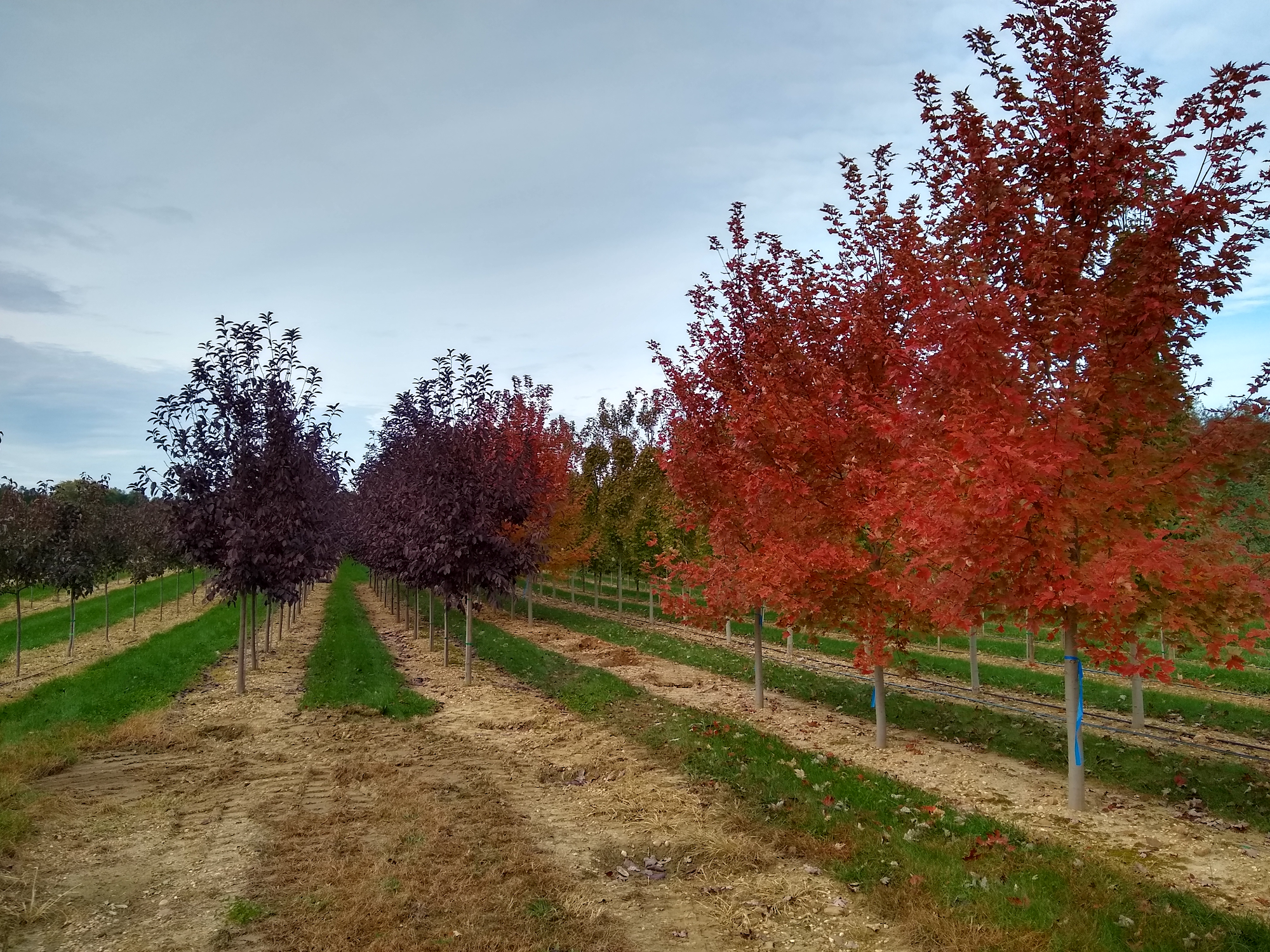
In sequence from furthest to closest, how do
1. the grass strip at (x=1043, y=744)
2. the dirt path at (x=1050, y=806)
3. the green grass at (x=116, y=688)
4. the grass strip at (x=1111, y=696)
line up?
the grass strip at (x=1111, y=696) → the green grass at (x=116, y=688) → the grass strip at (x=1043, y=744) → the dirt path at (x=1050, y=806)

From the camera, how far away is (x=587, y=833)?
754 centimetres

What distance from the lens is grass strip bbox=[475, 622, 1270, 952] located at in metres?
5.11

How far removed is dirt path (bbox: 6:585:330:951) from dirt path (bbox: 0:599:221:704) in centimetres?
597

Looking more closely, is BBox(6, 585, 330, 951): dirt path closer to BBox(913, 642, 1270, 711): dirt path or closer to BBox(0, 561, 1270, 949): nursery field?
BBox(0, 561, 1270, 949): nursery field

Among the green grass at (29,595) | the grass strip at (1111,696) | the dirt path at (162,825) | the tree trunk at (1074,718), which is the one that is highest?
the tree trunk at (1074,718)

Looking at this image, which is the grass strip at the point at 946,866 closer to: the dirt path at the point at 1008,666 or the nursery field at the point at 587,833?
the nursery field at the point at 587,833

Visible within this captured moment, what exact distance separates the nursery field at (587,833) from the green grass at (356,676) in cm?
18

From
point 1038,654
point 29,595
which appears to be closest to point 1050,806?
point 1038,654

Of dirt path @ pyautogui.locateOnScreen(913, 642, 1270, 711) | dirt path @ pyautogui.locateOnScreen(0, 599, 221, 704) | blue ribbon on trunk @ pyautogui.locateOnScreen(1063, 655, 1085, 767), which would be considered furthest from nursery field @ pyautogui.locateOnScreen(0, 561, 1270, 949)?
dirt path @ pyautogui.locateOnScreen(913, 642, 1270, 711)

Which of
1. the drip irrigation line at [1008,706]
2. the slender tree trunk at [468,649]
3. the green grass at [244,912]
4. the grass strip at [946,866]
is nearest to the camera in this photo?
the grass strip at [946,866]

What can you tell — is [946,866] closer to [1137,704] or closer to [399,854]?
[399,854]

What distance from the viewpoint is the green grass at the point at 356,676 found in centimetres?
1377

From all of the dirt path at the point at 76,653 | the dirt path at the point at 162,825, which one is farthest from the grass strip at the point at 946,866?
the dirt path at the point at 76,653

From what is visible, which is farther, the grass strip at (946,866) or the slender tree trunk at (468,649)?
the slender tree trunk at (468,649)
